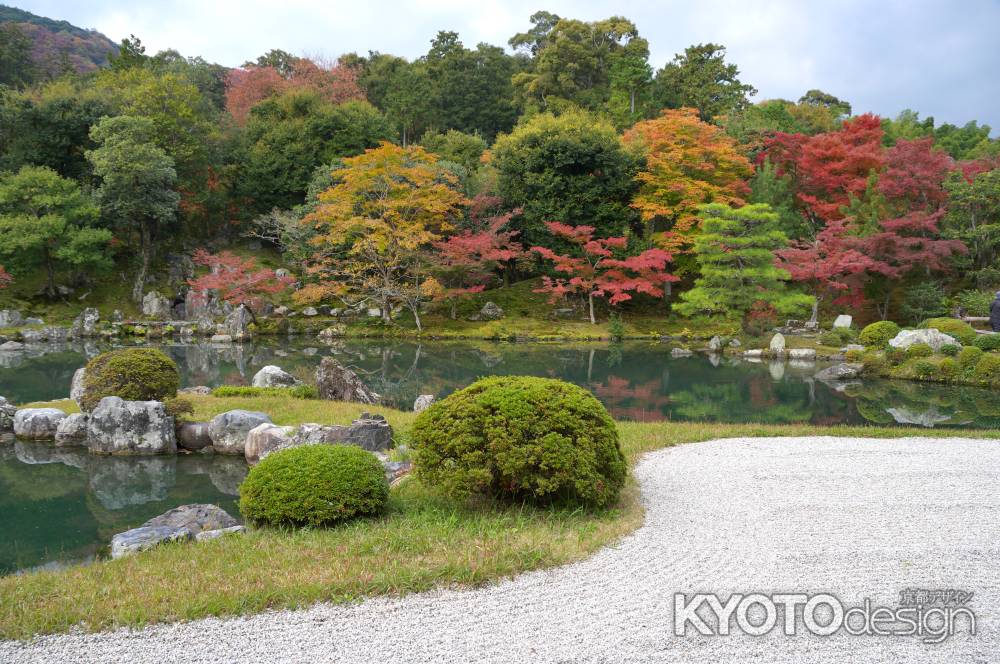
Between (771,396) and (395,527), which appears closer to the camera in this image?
(395,527)

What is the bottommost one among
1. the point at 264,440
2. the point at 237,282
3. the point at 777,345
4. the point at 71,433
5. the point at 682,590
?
the point at 71,433

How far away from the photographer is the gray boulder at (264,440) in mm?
8117

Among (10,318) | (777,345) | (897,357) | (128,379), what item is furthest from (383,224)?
(897,357)

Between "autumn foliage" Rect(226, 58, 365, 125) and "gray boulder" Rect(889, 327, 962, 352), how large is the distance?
94.3 ft

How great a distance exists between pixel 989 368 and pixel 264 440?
1559cm

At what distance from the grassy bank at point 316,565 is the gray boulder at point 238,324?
1884cm

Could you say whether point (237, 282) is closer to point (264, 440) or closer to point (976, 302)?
point (264, 440)

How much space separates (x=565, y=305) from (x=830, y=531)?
2133 cm

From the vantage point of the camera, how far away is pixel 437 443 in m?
5.01

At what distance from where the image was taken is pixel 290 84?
3400cm

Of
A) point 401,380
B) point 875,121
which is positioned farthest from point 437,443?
point 875,121

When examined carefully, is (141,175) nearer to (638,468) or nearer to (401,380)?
(401,380)

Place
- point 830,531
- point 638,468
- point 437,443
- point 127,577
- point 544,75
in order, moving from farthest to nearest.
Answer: point 544,75 → point 638,468 → point 437,443 → point 830,531 → point 127,577

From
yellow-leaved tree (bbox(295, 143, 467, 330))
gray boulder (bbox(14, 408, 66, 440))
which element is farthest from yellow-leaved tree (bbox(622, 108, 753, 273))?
gray boulder (bbox(14, 408, 66, 440))
